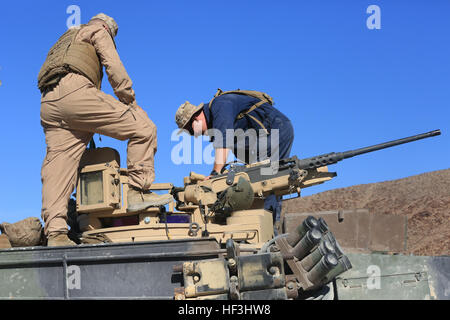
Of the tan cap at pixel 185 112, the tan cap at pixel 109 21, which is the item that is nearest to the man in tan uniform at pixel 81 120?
the tan cap at pixel 109 21

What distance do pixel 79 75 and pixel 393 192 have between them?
51.6 ft

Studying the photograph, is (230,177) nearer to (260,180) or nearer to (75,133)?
(260,180)

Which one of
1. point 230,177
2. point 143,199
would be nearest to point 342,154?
point 230,177

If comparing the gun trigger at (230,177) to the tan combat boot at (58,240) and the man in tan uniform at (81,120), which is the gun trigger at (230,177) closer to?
the man in tan uniform at (81,120)

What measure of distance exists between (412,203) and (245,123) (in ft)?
40.3

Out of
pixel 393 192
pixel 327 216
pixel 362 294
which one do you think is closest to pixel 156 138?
pixel 327 216

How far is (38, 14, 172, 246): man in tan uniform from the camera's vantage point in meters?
6.00

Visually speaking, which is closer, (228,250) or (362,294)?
(228,250)

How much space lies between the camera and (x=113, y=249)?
5.18 meters

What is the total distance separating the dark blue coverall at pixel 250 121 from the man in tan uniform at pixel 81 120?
1.13 metres

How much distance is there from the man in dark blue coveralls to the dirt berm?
28.0ft

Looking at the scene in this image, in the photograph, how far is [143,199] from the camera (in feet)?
19.9

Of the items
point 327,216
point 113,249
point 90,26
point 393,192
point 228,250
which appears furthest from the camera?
point 393,192
